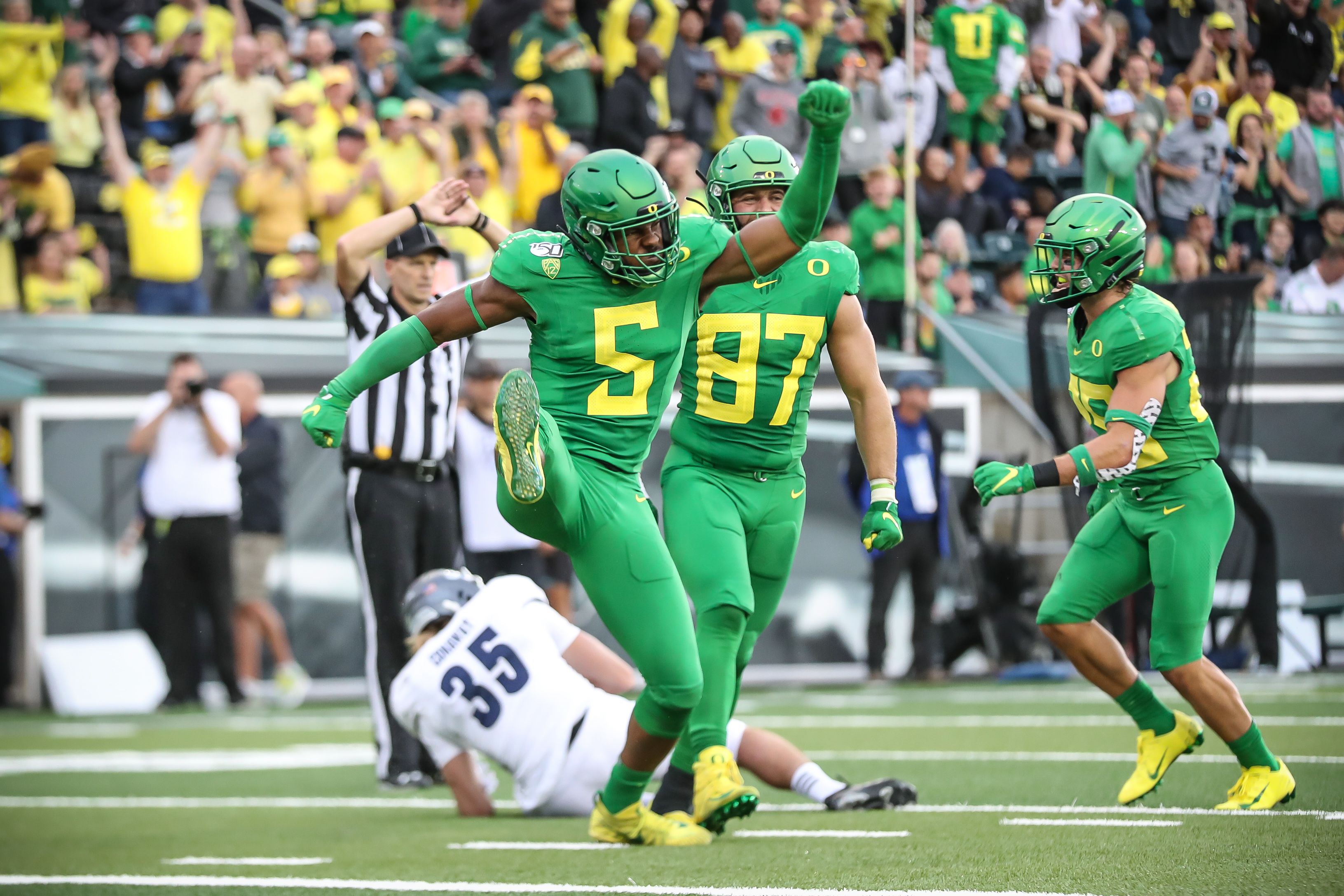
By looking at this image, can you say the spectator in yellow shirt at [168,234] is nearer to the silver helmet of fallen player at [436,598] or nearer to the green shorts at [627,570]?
the silver helmet of fallen player at [436,598]

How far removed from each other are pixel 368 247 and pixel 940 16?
19.3 feet

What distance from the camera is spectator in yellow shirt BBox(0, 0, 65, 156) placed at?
1252 cm

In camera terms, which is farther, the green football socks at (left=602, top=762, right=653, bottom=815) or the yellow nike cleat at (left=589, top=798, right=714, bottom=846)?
the yellow nike cleat at (left=589, top=798, right=714, bottom=846)

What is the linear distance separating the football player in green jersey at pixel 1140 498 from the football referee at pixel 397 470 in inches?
97.6

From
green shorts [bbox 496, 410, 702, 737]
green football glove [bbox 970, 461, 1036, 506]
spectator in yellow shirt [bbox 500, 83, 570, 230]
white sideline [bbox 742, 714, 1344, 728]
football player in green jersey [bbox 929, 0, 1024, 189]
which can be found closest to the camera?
green shorts [bbox 496, 410, 702, 737]

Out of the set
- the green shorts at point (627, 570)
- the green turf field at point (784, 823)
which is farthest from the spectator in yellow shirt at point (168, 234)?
the green shorts at point (627, 570)

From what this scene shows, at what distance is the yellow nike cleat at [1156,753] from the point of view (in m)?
5.28

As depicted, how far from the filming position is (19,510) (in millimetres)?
10648

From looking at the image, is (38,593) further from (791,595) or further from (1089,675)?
(1089,675)

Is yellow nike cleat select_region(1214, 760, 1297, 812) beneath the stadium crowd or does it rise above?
beneath

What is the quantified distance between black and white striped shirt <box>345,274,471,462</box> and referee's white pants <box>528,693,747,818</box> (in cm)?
155

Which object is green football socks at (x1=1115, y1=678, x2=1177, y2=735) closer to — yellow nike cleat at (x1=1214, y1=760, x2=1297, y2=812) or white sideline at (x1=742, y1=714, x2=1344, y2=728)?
yellow nike cleat at (x1=1214, y1=760, x2=1297, y2=812)

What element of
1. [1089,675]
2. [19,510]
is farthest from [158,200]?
[1089,675]

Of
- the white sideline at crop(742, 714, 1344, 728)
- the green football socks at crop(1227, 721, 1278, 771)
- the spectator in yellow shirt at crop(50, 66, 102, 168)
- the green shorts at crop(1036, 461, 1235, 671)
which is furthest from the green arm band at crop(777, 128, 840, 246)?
the spectator in yellow shirt at crop(50, 66, 102, 168)
